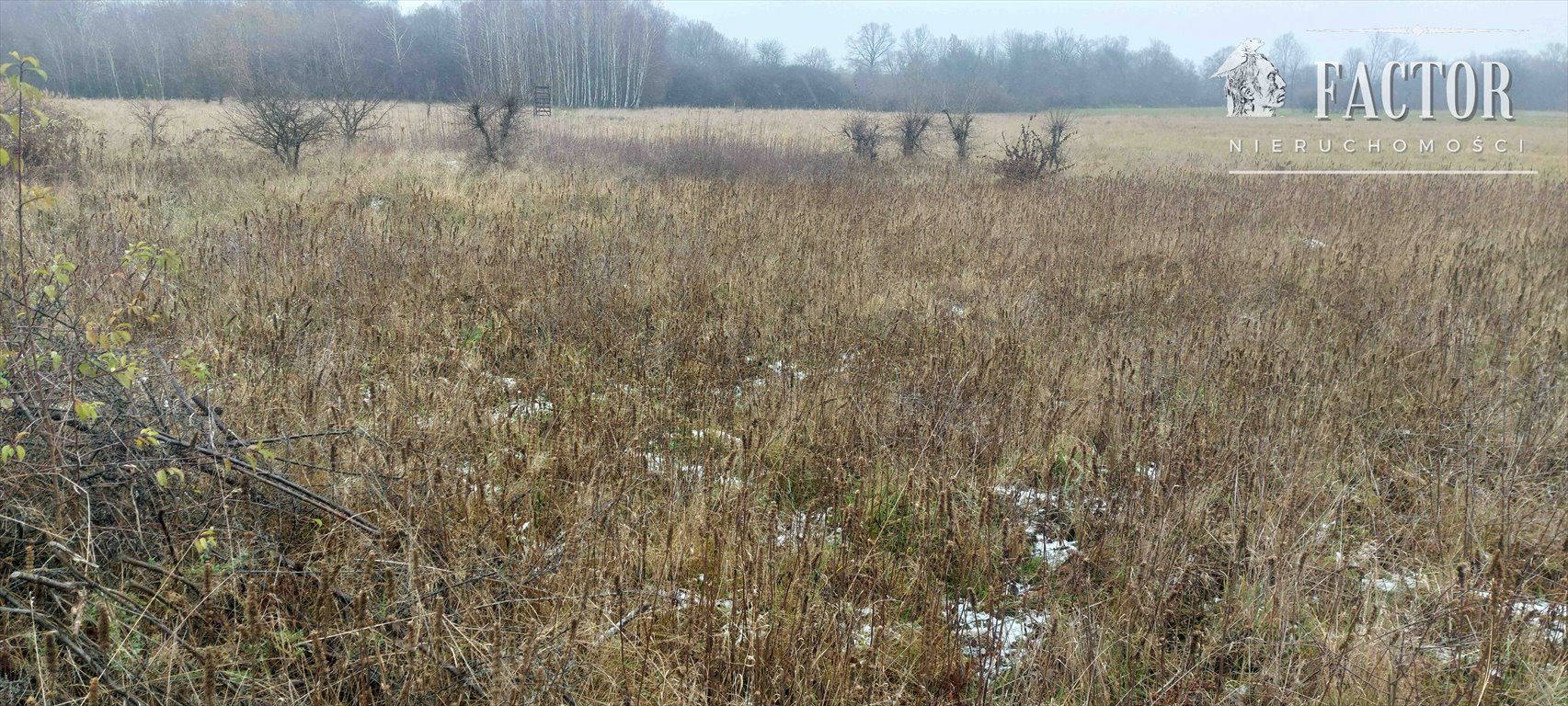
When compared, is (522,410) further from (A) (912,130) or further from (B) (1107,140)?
(B) (1107,140)

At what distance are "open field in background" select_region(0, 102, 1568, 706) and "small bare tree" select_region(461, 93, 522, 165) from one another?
20.7 feet

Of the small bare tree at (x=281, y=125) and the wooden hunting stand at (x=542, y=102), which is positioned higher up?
the wooden hunting stand at (x=542, y=102)

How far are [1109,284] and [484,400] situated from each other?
16.0 ft

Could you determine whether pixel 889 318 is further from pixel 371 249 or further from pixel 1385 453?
pixel 371 249

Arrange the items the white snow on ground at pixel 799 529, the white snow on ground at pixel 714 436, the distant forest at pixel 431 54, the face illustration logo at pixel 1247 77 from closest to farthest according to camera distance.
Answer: the white snow on ground at pixel 799 529
the white snow on ground at pixel 714 436
the face illustration logo at pixel 1247 77
the distant forest at pixel 431 54

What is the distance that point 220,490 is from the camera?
2.25 metres

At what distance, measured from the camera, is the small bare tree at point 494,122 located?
13459 mm

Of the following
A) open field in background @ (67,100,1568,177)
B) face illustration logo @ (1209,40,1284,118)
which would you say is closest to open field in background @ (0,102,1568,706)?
open field in background @ (67,100,1568,177)

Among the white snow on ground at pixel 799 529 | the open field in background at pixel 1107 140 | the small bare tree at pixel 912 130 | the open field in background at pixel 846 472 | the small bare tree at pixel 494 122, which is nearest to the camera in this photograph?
the open field in background at pixel 846 472

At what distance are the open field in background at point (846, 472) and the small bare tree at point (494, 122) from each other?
630cm

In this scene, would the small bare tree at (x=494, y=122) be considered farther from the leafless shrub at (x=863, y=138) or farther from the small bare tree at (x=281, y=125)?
the leafless shrub at (x=863, y=138)

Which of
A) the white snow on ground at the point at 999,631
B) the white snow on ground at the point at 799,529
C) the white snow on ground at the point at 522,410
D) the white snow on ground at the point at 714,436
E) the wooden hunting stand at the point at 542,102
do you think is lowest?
the white snow on ground at the point at 999,631

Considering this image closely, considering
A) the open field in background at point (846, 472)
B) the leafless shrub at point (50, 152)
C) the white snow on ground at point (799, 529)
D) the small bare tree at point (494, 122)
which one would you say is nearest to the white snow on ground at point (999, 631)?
the open field in background at point (846, 472)

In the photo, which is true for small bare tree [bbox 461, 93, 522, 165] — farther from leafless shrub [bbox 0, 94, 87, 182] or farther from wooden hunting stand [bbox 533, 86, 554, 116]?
wooden hunting stand [bbox 533, 86, 554, 116]
